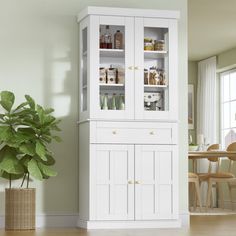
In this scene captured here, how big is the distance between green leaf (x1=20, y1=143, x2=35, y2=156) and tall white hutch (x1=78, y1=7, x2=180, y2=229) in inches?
20.8

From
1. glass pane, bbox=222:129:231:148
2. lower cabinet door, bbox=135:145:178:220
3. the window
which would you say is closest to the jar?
lower cabinet door, bbox=135:145:178:220

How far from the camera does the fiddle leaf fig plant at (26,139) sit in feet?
20.6

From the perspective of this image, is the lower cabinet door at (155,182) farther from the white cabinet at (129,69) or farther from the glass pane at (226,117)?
the glass pane at (226,117)

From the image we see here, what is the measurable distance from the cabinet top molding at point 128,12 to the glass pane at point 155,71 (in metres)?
0.14

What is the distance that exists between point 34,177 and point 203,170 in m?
6.24

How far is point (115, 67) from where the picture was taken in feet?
22.1

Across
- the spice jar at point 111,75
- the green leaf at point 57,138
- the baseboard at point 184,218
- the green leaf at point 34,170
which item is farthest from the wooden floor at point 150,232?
the spice jar at point 111,75

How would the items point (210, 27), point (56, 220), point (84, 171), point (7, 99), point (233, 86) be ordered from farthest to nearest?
point (233, 86)
point (210, 27)
point (56, 220)
point (84, 171)
point (7, 99)

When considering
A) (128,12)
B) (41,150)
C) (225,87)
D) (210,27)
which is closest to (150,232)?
(41,150)

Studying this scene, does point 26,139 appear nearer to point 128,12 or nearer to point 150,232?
point 150,232

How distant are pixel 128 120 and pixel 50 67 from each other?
930 mm

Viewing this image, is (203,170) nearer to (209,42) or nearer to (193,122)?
(193,122)

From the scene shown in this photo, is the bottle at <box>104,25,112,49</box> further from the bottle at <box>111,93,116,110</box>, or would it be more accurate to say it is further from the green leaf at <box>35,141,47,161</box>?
the green leaf at <box>35,141,47,161</box>

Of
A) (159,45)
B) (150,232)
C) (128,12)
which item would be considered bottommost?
(150,232)
